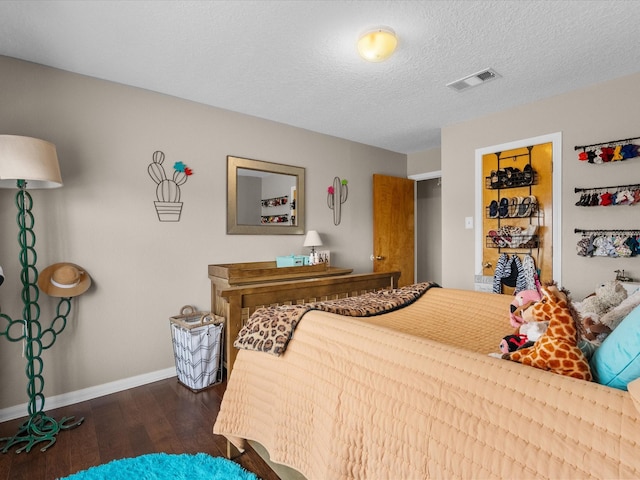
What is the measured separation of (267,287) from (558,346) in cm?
202

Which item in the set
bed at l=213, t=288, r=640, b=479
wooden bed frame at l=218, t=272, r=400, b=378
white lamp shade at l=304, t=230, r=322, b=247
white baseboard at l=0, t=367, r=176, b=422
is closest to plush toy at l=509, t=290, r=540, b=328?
Result: bed at l=213, t=288, r=640, b=479

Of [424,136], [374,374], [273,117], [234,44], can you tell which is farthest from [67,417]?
[424,136]

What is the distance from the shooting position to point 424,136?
4121mm

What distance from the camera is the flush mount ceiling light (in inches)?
78.5

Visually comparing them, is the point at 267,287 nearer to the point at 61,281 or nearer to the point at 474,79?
the point at 61,281

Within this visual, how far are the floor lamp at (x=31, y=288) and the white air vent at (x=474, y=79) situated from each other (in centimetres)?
280

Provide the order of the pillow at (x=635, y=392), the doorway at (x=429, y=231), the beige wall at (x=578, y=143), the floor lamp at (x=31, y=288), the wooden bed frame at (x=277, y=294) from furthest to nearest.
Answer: the doorway at (x=429, y=231) → the beige wall at (x=578, y=143) → the wooden bed frame at (x=277, y=294) → the floor lamp at (x=31, y=288) → the pillow at (x=635, y=392)

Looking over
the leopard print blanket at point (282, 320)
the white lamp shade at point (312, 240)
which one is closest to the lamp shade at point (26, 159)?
the leopard print blanket at point (282, 320)

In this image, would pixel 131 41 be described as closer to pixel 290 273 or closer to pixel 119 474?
pixel 290 273

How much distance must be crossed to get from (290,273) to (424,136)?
2307 millimetres

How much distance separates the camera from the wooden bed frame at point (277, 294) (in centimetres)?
250

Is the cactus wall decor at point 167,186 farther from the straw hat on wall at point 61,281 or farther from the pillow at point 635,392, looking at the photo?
the pillow at point 635,392

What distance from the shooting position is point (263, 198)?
3.55 metres

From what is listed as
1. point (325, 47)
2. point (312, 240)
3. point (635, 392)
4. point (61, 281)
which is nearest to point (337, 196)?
point (312, 240)
